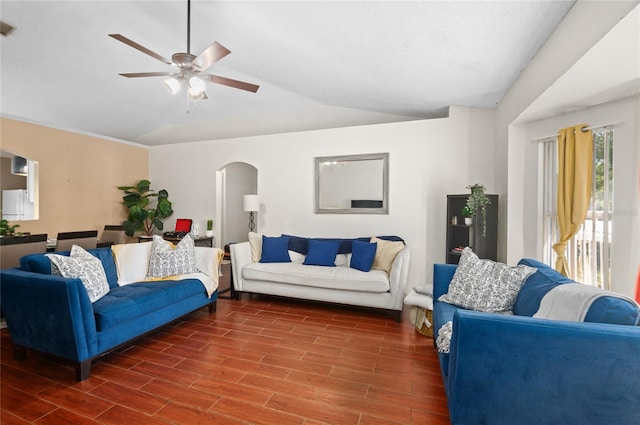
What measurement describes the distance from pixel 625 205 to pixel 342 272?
8.53ft

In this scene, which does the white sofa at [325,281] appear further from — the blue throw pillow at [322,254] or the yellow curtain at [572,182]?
the yellow curtain at [572,182]

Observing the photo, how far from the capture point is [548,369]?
1291 millimetres

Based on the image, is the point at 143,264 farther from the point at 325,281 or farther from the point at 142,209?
the point at 142,209

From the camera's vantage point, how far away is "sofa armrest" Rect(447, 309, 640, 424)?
48.3 inches

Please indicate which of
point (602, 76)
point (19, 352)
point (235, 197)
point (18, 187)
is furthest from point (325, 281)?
point (18, 187)

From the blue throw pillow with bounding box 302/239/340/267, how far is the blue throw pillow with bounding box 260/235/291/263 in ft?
1.06

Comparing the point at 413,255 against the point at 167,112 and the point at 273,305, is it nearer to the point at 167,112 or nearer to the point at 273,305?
the point at 273,305

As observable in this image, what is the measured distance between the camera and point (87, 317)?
82.4 inches

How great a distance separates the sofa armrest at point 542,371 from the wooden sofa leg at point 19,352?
315 cm

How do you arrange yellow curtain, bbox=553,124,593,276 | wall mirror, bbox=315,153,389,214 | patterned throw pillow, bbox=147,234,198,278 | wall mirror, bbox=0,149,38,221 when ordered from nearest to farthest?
yellow curtain, bbox=553,124,593,276
patterned throw pillow, bbox=147,234,198,278
wall mirror, bbox=315,153,389,214
wall mirror, bbox=0,149,38,221

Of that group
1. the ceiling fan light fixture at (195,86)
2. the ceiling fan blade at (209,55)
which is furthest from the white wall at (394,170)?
the ceiling fan blade at (209,55)

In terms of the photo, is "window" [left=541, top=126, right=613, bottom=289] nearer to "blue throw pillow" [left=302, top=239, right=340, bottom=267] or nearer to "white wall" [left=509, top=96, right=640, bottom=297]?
"white wall" [left=509, top=96, right=640, bottom=297]

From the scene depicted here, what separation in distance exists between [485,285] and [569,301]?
703 millimetres

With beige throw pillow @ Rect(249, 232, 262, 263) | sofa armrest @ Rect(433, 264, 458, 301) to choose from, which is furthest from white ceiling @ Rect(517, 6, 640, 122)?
beige throw pillow @ Rect(249, 232, 262, 263)
